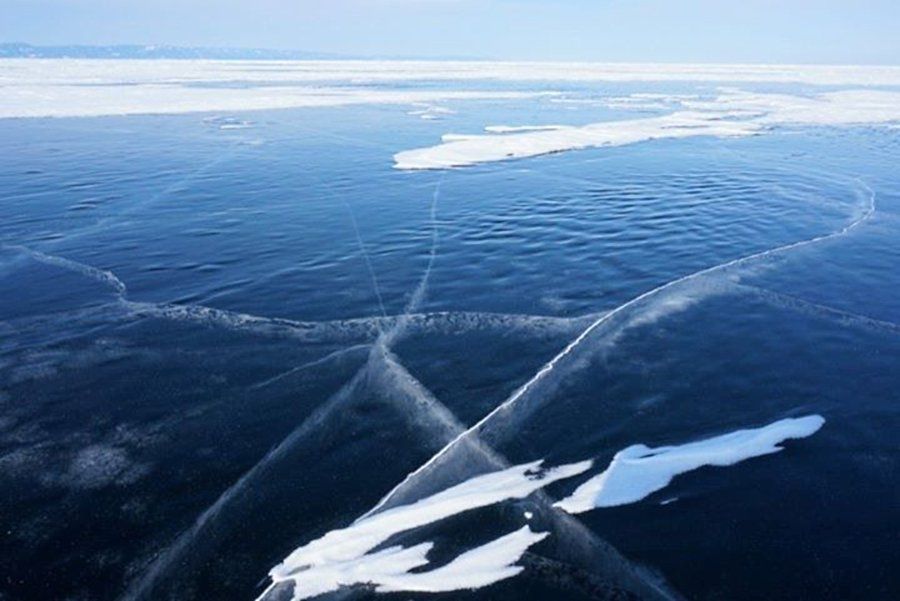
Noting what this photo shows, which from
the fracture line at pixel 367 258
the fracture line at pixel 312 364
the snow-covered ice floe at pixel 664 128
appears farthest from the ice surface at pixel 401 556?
the snow-covered ice floe at pixel 664 128

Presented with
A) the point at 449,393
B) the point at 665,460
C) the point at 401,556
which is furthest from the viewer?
the point at 449,393

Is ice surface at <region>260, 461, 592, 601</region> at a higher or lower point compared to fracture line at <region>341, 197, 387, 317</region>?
lower

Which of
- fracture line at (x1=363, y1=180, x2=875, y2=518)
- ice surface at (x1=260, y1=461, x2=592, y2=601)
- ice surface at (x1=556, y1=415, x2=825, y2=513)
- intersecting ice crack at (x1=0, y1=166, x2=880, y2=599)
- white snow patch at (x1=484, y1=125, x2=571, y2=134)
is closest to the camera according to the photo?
ice surface at (x1=260, y1=461, x2=592, y2=601)

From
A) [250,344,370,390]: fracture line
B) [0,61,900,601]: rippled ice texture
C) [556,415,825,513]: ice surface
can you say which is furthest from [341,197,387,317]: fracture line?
[556,415,825,513]: ice surface

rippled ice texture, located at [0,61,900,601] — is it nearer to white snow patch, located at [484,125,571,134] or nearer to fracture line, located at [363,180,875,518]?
fracture line, located at [363,180,875,518]

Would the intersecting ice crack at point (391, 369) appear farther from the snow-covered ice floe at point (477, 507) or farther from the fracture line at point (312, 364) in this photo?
the snow-covered ice floe at point (477, 507)

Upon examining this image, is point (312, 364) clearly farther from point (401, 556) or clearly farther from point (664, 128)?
point (664, 128)

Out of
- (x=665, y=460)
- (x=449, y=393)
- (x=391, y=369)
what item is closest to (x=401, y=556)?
(x=449, y=393)
